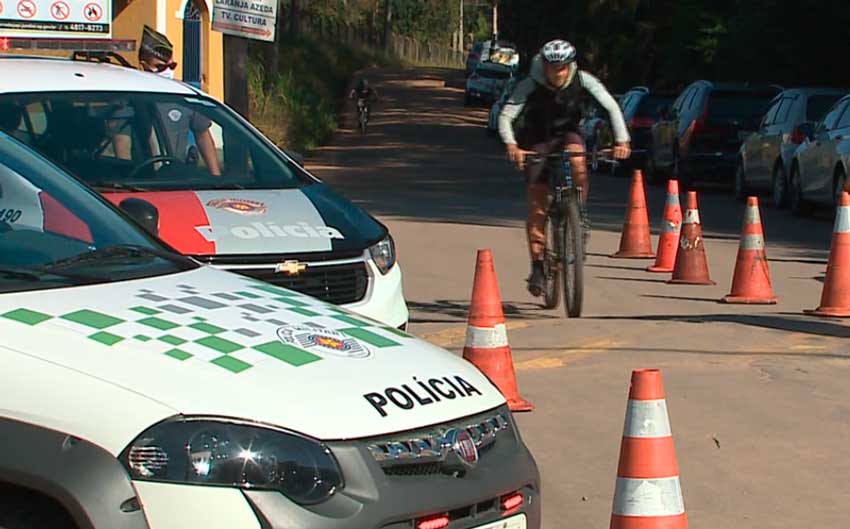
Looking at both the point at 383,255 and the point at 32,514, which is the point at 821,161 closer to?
the point at 383,255

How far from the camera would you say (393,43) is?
4163 inches

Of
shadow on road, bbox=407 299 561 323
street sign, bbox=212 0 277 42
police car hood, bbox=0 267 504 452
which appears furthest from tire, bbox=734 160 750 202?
police car hood, bbox=0 267 504 452

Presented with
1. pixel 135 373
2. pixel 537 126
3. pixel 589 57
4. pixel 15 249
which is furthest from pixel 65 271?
pixel 589 57

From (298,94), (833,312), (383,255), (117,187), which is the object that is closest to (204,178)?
(117,187)

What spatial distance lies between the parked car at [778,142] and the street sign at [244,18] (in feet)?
23.9

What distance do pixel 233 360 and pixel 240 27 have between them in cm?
1296

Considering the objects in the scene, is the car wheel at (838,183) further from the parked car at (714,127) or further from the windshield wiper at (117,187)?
the windshield wiper at (117,187)

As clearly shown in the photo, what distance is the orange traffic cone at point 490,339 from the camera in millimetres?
7438

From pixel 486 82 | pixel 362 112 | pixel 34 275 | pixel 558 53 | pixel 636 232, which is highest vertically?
pixel 558 53

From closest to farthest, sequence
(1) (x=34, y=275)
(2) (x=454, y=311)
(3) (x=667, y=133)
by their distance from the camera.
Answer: (1) (x=34, y=275) < (2) (x=454, y=311) < (3) (x=667, y=133)

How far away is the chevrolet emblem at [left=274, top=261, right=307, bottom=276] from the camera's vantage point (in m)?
7.10

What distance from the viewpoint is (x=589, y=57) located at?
150ft

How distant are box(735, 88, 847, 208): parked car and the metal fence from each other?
4816 centimetres

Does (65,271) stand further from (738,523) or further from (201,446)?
(738,523)
